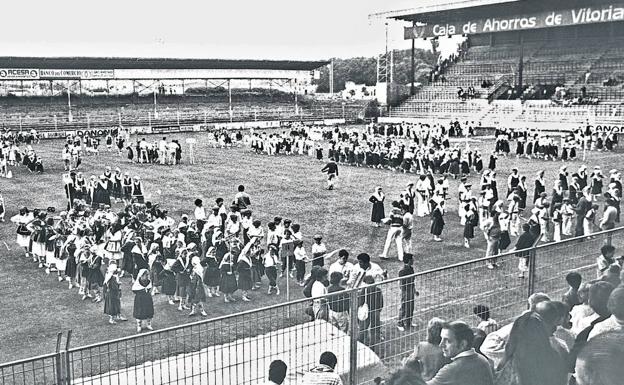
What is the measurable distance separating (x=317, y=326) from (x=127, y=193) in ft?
49.1

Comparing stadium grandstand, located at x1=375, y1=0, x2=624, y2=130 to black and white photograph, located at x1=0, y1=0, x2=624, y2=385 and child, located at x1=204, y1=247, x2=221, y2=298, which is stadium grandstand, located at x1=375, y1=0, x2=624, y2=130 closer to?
black and white photograph, located at x1=0, y1=0, x2=624, y2=385

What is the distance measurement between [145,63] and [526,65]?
3279cm

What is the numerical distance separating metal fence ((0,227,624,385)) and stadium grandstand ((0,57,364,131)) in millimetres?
44329

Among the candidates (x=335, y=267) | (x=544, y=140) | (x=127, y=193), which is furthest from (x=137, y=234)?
(x=544, y=140)

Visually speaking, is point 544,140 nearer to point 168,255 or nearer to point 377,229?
point 377,229

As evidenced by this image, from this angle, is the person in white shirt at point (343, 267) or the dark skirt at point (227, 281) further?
the dark skirt at point (227, 281)

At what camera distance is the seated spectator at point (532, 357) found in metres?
4.68

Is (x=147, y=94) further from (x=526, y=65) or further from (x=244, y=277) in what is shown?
(x=244, y=277)

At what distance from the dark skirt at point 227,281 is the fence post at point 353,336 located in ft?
17.4

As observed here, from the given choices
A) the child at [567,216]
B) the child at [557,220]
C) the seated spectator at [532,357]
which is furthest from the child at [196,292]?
the child at [567,216]

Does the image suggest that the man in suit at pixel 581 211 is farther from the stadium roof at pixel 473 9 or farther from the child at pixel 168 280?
the stadium roof at pixel 473 9

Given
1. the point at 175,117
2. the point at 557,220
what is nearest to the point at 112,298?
the point at 557,220

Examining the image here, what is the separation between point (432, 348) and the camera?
5.50 meters

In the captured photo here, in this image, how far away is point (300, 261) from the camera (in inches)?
500
